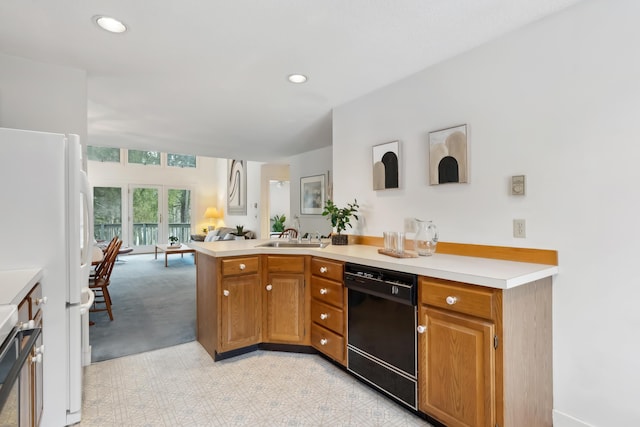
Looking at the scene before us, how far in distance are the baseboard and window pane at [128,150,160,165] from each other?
9.81 metres

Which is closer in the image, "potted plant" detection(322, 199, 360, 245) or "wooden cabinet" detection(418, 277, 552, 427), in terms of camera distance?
"wooden cabinet" detection(418, 277, 552, 427)

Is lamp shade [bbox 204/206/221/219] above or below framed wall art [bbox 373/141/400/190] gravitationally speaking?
below

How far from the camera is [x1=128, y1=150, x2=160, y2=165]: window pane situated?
915cm

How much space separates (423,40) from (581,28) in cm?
82

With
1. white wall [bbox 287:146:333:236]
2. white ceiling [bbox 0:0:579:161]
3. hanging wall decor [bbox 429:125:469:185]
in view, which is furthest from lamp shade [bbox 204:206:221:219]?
hanging wall decor [bbox 429:125:469:185]

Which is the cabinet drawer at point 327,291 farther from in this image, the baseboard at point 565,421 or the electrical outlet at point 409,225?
the baseboard at point 565,421

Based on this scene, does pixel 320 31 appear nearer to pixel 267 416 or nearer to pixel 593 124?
pixel 593 124

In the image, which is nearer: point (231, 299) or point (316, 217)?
point (231, 299)

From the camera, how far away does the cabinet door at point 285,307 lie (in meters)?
2.74

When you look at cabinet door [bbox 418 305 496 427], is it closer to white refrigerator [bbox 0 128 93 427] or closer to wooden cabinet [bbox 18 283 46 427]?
wooden cabinet [bbox 18 283 46 427]

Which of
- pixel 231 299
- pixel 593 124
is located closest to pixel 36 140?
pixel 231 299

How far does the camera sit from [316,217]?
18.8 ft

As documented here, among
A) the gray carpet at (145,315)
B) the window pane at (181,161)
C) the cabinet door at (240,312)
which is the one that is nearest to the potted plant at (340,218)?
the cabinet door at (240,312)

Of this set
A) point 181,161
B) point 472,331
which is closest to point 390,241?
point 472,331
